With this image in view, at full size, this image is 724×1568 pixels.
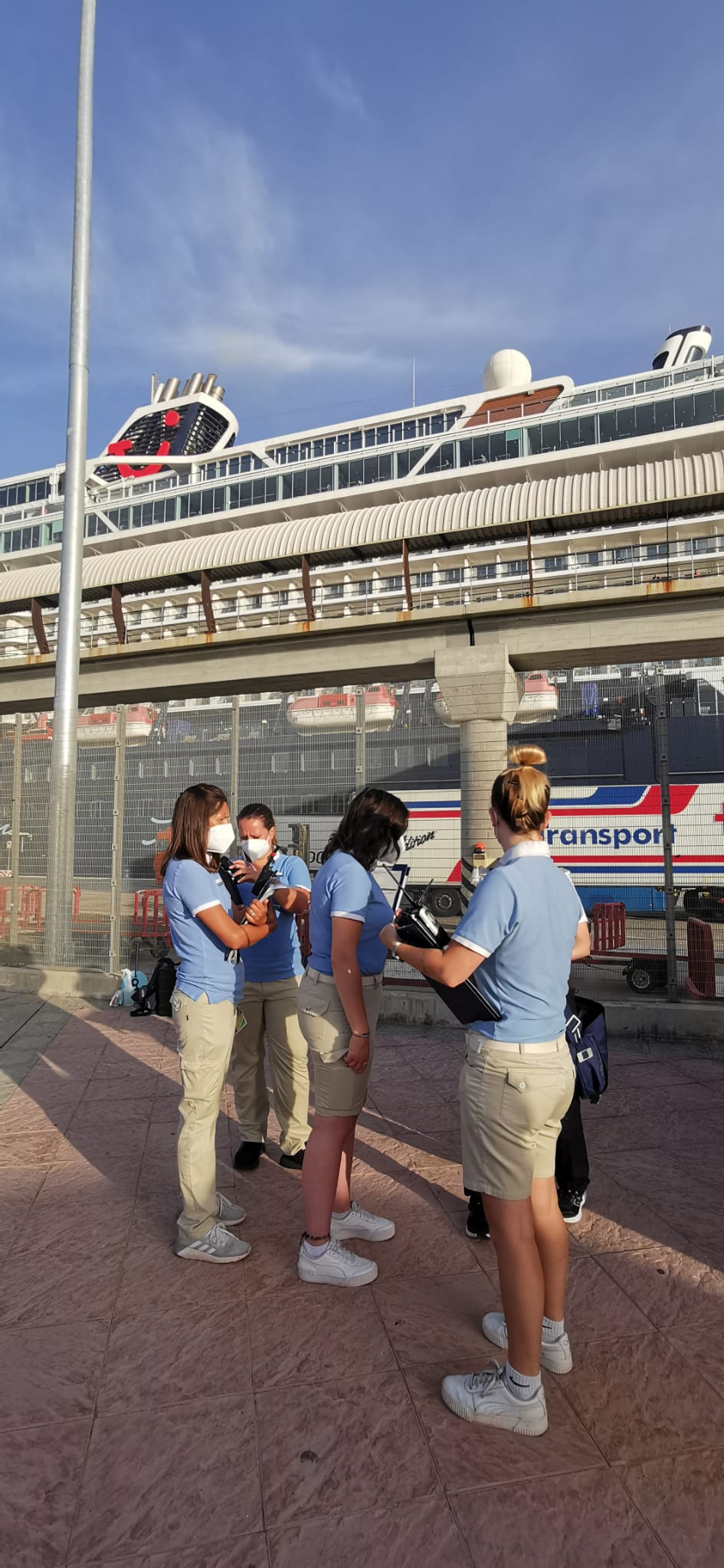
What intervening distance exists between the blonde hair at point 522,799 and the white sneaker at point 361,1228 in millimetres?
1827

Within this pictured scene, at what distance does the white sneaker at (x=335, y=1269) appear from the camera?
9.06 feet

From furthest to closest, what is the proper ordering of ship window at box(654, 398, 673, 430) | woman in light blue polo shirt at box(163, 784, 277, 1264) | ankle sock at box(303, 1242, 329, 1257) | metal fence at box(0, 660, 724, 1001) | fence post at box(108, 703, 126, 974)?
ship window at box(654, 398, 673, 430) → fence post at box(108, 703, 126, 974) → metal fence at box(0, 660, 724, 1001) → woman in light blue polo shirt at box(163, 784, 277, 1264) → ankle sock at box(303, 1242, 329, 1257)

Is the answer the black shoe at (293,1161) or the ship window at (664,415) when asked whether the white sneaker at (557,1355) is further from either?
the ship window at (664,415)

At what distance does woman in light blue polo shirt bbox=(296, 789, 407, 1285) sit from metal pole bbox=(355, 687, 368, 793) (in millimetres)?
4299

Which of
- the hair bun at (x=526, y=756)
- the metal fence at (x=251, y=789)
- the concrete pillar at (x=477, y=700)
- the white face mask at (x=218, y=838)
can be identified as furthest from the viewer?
the concrete pillar at (x=477, y=700)

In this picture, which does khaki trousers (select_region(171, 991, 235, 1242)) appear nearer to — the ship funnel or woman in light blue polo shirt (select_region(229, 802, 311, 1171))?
woman in light blue polo shirt (select_region(229, 802, 311, 1171))

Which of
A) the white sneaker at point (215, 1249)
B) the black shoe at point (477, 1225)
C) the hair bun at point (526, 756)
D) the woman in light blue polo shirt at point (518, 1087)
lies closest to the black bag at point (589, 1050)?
the black shoe at point (477, 1225)

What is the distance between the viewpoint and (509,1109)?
2.09 meters

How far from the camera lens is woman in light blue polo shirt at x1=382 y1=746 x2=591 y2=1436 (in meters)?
2.08

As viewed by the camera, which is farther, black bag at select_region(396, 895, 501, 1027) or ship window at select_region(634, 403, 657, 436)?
ship window at select_region(634, 403, 657, 436)

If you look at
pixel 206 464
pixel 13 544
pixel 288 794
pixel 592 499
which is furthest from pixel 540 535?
pixel 13 544

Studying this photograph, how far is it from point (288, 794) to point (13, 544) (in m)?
53.7

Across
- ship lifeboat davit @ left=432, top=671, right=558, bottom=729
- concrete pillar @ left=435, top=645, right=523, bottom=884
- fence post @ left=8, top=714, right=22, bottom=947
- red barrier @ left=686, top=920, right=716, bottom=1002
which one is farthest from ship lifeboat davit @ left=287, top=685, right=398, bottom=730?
red barrier @ left=686, top=920, right=716, bottom=1002

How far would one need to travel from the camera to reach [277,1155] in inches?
156
